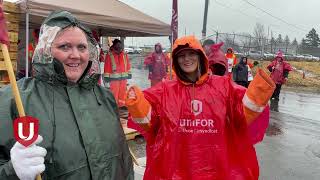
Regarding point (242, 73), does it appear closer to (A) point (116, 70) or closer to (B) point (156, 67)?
(B) point (156, 67)

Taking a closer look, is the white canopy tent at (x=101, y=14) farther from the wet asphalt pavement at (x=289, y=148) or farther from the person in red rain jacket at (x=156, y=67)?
the person in red rain jacket at (x=156, y=67)

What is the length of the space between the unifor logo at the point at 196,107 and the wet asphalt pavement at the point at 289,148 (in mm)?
3275

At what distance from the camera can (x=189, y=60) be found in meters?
3.03

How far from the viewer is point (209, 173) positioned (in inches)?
110

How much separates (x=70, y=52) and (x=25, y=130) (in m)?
0.60

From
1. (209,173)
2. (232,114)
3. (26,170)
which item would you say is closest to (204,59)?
(232,114)

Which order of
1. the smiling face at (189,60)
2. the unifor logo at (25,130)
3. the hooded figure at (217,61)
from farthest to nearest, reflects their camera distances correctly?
1. the hooded figure at (217,61)
2. the smiling face at (189,60)
3. the unifor logo at (25,130)

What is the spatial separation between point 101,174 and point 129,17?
5.62 metres

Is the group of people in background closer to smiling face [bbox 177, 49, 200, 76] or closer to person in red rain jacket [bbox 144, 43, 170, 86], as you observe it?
person in red rain jacket [bbox 144, 43, 170, 86]

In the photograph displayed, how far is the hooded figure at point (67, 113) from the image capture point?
5.88 ft

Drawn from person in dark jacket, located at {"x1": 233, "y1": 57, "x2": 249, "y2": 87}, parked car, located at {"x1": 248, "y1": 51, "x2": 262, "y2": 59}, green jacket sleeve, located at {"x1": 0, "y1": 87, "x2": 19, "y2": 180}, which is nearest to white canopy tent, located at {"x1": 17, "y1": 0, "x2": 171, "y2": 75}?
green jacket sleeve, located at {"x1": 0, "y1": 87, "x2": 19, "y2": 180}

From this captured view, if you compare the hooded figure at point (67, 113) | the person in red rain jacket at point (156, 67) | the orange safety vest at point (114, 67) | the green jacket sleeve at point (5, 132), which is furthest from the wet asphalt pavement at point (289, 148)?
the green jacket sleeve at point (5, 132)

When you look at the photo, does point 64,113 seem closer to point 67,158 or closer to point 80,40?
point 67,158

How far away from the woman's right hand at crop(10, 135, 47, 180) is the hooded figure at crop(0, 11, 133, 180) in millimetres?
13
